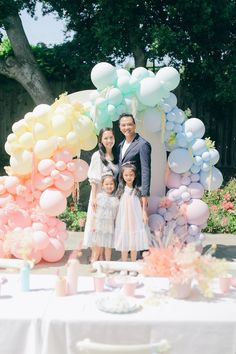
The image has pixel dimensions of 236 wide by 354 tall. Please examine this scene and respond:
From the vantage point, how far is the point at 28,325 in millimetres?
3029

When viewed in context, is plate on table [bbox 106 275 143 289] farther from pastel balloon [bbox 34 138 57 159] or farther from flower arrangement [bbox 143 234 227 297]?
pastel balloon [bbox 34 138 57 159]

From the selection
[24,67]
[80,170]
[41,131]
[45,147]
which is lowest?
[80,170]

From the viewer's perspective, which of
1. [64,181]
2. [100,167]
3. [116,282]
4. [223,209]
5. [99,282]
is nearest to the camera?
[99,282]

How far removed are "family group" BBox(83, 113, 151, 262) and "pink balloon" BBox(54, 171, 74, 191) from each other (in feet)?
0.99

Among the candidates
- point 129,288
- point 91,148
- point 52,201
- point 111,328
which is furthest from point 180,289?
point 91,148

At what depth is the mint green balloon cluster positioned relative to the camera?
6234 mm

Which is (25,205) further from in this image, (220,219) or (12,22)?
(12,22)

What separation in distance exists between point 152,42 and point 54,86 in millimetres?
3413

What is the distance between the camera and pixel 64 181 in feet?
20.6

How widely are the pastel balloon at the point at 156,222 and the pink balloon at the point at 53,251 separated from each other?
3.60 ft

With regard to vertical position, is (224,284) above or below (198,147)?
below

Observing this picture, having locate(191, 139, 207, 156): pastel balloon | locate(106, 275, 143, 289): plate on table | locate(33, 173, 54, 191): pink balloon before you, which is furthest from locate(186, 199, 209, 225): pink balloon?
locate(106, 275, 143, 289): plate on table

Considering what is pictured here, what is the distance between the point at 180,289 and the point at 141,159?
281 cm

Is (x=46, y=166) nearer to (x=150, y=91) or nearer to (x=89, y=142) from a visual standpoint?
(x=89, y=142)
